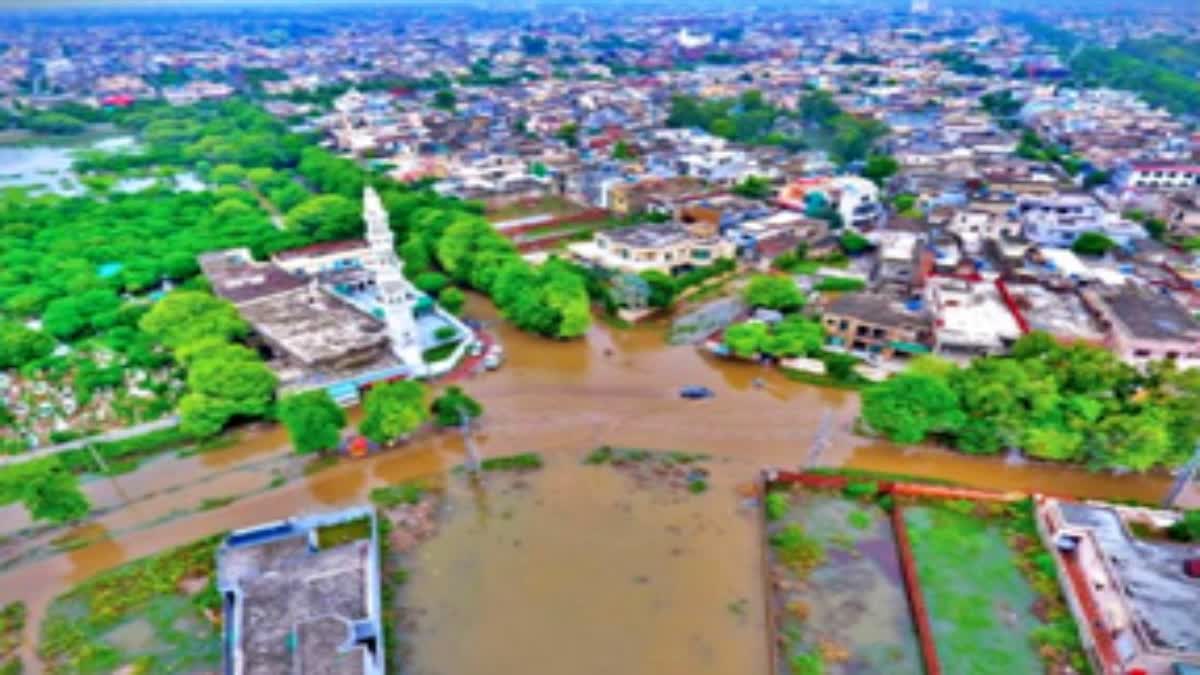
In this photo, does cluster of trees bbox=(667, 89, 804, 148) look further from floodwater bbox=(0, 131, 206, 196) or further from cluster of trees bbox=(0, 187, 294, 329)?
floodwater bbox=(0, 131, 206, 196)

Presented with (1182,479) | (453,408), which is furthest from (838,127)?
(453,408)

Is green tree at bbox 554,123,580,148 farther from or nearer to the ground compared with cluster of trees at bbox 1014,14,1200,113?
nearer to the ground

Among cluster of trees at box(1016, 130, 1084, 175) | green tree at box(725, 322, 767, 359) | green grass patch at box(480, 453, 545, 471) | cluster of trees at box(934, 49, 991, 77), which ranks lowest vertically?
green grass patch at box(480, 453, 545, 471)

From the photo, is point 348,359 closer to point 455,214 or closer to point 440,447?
point 440,447

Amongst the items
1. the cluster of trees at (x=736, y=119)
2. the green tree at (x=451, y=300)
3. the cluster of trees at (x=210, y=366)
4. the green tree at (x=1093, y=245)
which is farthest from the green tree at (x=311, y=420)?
the cluster of trees at (x=736, y=119)

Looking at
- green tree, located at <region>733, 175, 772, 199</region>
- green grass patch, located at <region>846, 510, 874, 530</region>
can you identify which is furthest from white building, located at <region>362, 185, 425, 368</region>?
green tree, located at <region>733, 175, 772, 199</region>
